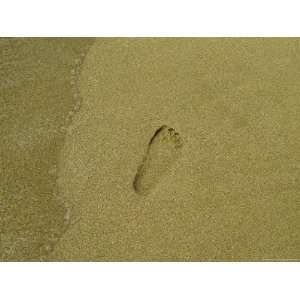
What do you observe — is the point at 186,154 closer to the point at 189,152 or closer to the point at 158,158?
the point at 189,152

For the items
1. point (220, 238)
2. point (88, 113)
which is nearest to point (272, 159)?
point (220, 238)

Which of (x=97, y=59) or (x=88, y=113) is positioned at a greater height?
(x=97, y=59)

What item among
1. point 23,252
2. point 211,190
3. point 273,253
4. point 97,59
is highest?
point 97,59

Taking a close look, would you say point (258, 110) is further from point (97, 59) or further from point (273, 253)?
point (97, 59)

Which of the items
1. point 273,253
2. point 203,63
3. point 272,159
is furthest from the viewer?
point 203,63

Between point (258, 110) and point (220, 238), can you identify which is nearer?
point (220, 238)

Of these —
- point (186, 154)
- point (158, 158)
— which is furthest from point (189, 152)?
point (158, 158)
